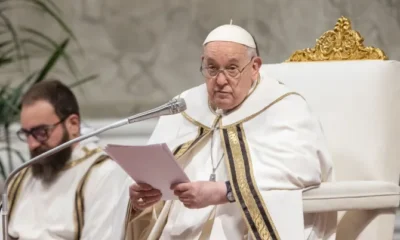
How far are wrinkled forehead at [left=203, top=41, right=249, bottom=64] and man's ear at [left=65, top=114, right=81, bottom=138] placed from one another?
24.1 inches

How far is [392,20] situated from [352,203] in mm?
2012

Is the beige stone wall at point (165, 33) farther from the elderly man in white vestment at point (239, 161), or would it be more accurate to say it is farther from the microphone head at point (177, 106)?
the microphone head at point (177, 106)

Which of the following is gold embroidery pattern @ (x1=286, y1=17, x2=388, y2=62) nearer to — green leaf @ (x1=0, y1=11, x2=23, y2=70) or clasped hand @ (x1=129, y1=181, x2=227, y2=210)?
clasped hand @ (x1=129, y1=181, x2=227, y2=210)

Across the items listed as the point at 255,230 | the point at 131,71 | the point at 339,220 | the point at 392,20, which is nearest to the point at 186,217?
the point at 255,230

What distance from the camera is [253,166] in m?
3.13

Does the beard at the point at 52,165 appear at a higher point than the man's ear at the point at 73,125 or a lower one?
lower

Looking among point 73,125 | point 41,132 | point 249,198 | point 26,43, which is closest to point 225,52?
point 249,198

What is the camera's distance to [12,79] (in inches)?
188

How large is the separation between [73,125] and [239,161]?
0.73 metres

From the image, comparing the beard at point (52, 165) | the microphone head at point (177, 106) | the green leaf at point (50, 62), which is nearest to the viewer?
the microphone head at point (177, 106)

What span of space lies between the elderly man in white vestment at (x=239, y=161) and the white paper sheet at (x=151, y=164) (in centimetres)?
5

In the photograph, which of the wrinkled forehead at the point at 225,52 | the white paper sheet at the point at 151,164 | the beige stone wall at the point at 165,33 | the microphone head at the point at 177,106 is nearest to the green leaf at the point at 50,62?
the beige stone wall at the point at 165,33

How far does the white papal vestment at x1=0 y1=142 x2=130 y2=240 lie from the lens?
3309 mm

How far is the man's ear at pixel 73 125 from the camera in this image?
3.40 metres
